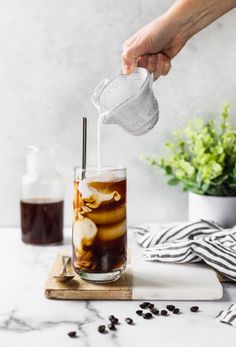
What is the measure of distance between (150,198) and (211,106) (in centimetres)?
32

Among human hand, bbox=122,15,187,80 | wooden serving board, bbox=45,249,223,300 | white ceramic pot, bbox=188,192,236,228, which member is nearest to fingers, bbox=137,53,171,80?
human hand, bbox=122,15,187,80

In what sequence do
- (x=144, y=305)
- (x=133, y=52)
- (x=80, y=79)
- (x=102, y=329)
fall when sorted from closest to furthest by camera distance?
(x=102, y=329) → (x=144, y=305) → (x=133, y=52) → (x=80, y=79)

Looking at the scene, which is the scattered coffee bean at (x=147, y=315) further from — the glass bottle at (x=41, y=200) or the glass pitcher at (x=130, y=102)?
the glass bottle at (x=41, y=200)

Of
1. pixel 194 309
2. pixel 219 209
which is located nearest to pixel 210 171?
pixel 219 209

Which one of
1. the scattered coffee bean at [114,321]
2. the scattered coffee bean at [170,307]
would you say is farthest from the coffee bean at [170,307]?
the scattered coffee bean at [114,321]

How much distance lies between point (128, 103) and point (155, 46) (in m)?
0.34

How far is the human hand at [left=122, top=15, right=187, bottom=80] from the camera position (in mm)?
1450

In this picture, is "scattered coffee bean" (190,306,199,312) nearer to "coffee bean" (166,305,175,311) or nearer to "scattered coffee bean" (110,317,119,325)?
"coffee bean" (166,305,175,311)

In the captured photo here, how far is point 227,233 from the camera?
4.72 feet

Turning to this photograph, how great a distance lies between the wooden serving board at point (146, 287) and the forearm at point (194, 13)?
616 mm

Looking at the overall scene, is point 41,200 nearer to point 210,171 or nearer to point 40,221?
point 40,221

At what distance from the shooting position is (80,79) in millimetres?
1717

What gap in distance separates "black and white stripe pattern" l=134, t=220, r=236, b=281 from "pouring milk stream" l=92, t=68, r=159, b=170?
0.84ft

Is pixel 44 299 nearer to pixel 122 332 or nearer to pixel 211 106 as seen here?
pixel 122 332
